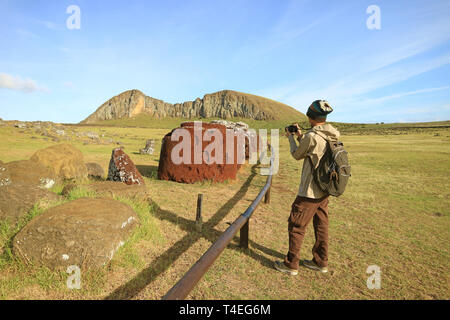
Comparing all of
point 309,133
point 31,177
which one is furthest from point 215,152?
point 309,133

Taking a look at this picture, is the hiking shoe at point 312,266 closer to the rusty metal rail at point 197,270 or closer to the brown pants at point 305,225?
the brown pants at point 305,225

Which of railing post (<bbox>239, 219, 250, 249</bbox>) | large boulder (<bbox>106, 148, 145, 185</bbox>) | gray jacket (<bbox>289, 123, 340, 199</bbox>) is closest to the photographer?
gray jacket (<bbox>289, 123, 340, 199</bbox>)

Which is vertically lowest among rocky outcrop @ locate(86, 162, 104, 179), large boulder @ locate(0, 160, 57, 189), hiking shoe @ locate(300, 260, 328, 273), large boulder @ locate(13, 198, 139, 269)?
hiking shoe @ locate(300, 260, 328, 273)

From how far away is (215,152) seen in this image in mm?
8852

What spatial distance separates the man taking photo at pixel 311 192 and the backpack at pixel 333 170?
0.07 m

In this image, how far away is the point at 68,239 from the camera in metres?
3.35

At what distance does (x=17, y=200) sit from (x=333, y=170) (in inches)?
189

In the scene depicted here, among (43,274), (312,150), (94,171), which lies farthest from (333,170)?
(94,171)

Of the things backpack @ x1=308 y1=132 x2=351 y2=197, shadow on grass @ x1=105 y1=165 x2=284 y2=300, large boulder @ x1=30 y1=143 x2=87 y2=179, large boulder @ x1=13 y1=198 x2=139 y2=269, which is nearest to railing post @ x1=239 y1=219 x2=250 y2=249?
shadow on grass @ x1=105 y1=165 x2=284 y2=300

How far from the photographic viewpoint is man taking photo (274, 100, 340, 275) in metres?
3.32

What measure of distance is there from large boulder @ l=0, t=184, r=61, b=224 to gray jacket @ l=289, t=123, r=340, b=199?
423 cm

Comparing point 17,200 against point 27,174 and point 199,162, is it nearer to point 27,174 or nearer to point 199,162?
point 27,174

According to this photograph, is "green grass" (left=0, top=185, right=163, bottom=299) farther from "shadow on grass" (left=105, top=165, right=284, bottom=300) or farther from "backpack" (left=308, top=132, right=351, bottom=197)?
"backpack" (left=308, top=132, right=351, bottom=197)
